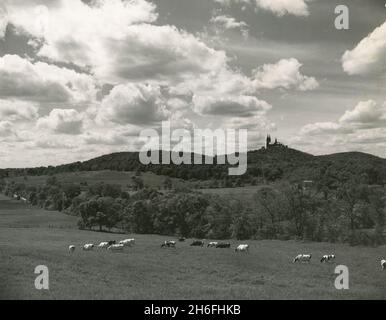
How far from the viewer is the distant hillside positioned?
7938 cm

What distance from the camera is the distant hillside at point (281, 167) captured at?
79375mm

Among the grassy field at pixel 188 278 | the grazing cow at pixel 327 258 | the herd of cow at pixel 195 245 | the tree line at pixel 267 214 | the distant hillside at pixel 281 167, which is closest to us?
the grassy field at pixel 188 278

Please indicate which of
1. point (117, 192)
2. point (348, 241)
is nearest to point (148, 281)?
point (348, 241)

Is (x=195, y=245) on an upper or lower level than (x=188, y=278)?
lower

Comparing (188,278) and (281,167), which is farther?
(281,167)

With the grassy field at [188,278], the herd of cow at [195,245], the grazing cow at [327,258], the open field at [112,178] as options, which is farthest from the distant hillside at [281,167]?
the grassy field at [188,278]

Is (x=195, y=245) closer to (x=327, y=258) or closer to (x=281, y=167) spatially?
(x=327, y=258)

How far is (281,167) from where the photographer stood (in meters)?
Result: 117

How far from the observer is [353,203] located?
223 feet

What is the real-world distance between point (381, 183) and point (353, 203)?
11.0m

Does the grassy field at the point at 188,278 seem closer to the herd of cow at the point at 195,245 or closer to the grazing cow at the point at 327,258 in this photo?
the grazing cow at the point at 327,258

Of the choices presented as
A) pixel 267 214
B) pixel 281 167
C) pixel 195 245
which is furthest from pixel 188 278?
pixel 281 167

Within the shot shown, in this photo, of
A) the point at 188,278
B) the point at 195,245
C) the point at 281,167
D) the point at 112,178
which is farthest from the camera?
the point at 112,178
